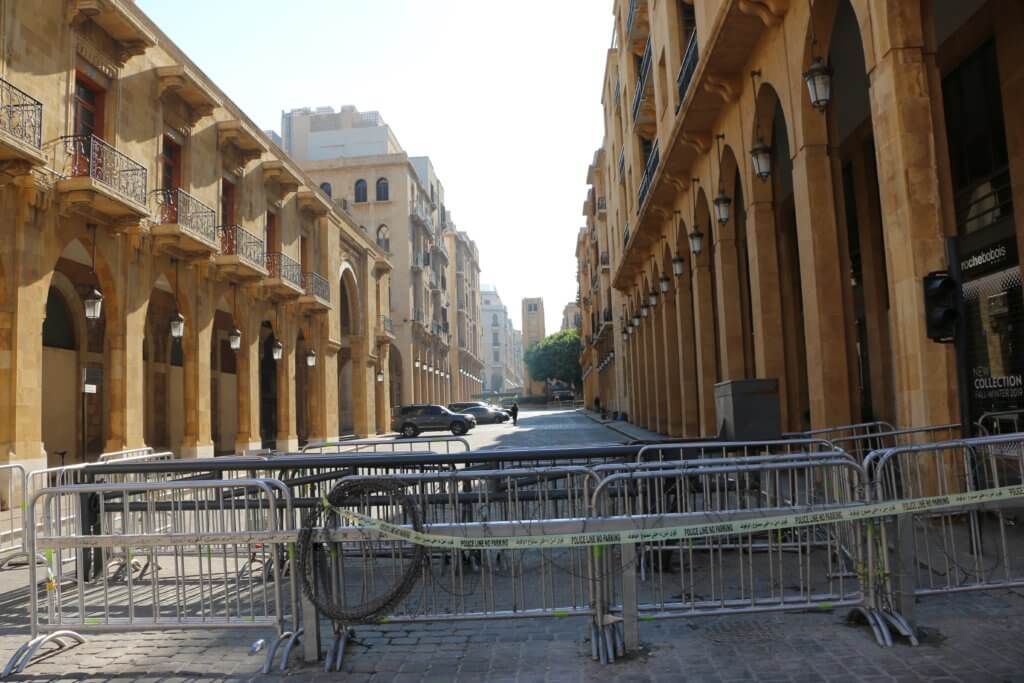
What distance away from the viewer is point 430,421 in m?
38.0

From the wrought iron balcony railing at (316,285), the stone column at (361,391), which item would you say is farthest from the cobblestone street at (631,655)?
the stone column at (361,391)

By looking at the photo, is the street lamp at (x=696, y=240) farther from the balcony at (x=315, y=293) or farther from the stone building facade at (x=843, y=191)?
the balcony at (x=315, y=293)

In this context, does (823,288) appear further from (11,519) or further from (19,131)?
(19,131)

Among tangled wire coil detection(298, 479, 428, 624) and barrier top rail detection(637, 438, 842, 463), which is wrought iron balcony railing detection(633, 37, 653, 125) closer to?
barrier top rail detection(637, 438, 842, 463)

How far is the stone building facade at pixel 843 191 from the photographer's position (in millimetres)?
8039

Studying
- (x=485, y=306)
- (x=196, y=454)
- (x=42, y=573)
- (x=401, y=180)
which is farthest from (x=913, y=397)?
(x=485, y=306)

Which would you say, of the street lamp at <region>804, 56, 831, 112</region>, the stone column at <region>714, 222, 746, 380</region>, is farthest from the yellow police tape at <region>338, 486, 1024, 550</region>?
the stone column at <region>714, 222, 746, 380</region>

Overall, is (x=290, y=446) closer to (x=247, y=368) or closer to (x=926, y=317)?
(x=247, y=368)

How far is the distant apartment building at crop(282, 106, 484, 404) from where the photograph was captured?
55.8 metres

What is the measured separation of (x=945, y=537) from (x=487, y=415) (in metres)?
40.8

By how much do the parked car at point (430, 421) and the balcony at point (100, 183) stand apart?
21557mm

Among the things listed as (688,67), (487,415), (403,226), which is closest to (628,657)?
(688,67)

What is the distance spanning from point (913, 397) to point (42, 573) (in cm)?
909

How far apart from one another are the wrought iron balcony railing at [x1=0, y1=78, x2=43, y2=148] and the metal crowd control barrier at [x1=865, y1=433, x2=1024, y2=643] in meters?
14.4
